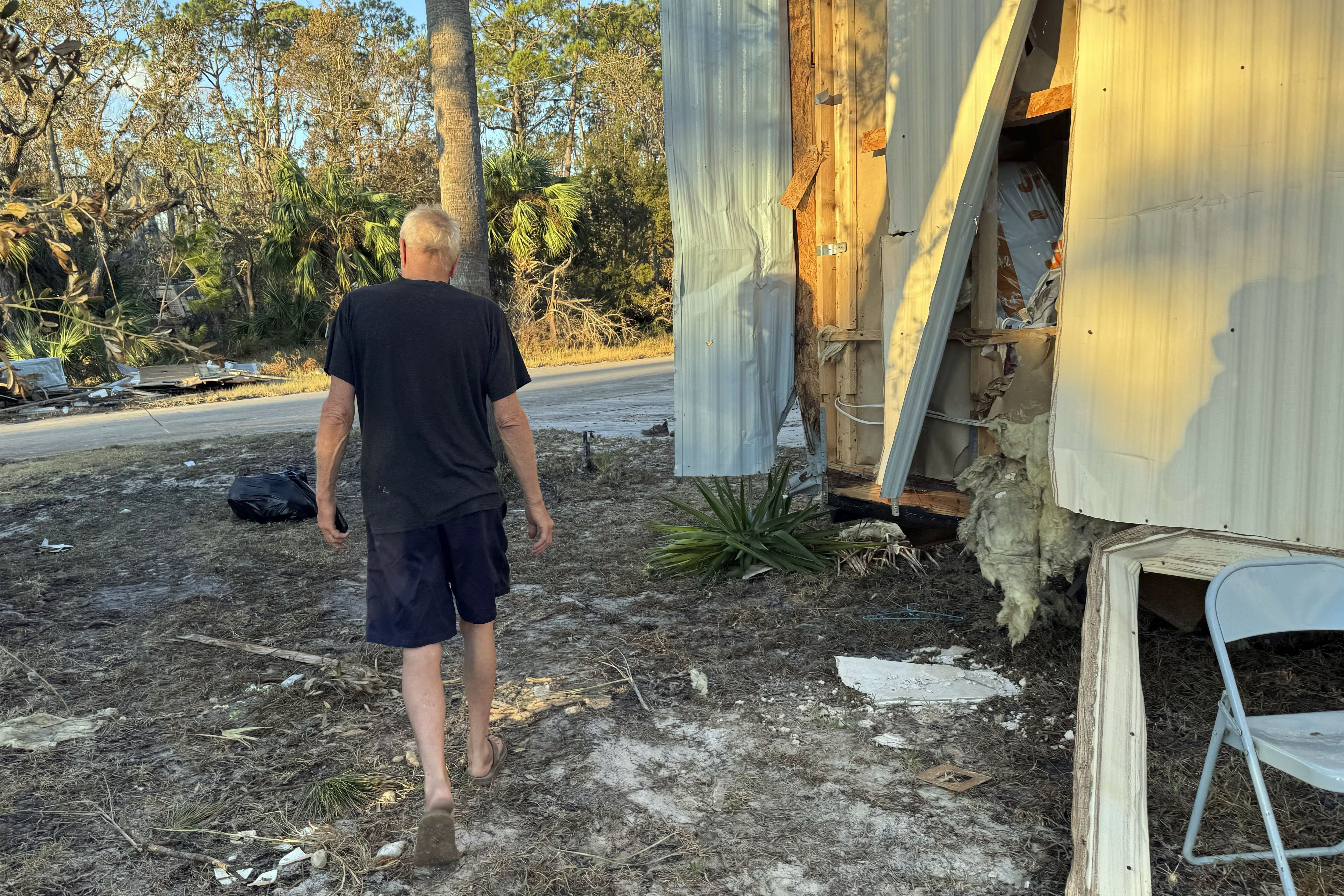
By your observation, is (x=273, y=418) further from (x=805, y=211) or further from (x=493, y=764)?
(x=493, y=764)

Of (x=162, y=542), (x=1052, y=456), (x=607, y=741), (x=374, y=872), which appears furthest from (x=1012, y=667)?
(x=162, y=542)

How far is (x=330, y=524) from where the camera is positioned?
3.03m

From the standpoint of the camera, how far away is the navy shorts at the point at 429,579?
9.57 feet

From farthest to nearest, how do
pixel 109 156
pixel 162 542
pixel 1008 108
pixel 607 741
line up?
pixel 109 156 < pixel 162 542 < pixel 1008 108 < pixel 607 741

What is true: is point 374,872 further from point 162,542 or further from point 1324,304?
point 162,542

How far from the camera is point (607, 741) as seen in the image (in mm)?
3561

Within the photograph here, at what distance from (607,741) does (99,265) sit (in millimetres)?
20232

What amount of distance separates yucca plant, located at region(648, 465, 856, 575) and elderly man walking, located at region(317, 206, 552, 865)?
8.82ft

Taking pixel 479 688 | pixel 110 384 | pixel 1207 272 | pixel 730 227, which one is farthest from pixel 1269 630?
pixel 110 384

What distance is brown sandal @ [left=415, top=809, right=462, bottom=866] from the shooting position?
273cm

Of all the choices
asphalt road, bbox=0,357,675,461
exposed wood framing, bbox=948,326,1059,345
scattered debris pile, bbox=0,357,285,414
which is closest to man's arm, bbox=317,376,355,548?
exposed wood framing, bbox=948,326,1059,345

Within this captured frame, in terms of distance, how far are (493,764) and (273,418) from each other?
35.0 ft

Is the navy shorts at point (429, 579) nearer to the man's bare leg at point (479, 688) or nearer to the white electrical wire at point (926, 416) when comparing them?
the man's bare leg at point (479, 688)

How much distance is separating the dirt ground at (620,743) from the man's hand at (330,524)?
860 mm
